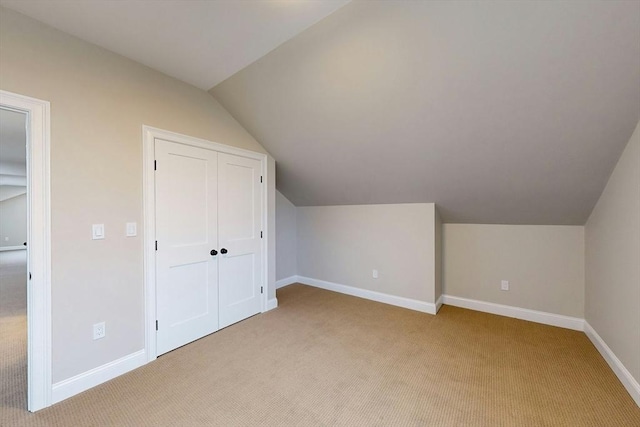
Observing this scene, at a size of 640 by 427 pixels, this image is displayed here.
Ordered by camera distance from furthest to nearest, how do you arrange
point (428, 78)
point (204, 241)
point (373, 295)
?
1. point (373, 295)
2. point (204, 241)
3. point (428, 78)

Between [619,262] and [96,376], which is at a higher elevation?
[619,262]

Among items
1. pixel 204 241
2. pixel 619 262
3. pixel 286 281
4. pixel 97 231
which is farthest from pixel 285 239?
pixel 619 262

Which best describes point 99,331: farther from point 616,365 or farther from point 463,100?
point 616,365

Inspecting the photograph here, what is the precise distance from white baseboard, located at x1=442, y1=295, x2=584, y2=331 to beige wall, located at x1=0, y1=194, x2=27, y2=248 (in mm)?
14317

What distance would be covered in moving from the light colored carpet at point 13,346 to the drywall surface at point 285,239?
2930 mm

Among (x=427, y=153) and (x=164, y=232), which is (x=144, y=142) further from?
(x=427, y=153)

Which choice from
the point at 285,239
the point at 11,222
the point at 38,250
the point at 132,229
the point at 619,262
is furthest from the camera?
the point at 11,222

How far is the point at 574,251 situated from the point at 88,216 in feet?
15.4

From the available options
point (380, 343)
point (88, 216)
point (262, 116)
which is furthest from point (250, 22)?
point (380, 343)

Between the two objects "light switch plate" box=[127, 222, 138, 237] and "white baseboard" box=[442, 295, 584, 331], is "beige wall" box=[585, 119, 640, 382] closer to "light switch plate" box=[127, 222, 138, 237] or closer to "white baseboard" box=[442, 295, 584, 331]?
"white baseboard" box=[442, 295, 584, 331]

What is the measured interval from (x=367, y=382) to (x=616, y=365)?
1979mm

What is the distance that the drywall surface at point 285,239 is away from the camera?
456cm

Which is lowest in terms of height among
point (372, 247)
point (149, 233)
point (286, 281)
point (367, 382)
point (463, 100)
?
point (367, 382)

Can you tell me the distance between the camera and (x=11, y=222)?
32.3ft
